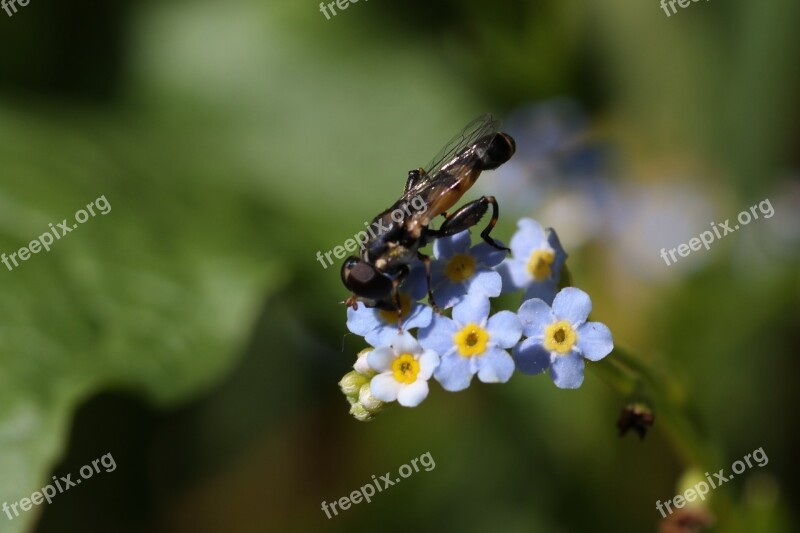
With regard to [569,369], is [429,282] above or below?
above

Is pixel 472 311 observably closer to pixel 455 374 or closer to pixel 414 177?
pixel 455 374

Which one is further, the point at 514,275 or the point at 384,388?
the point at 514,275

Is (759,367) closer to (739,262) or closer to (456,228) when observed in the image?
(739,262)

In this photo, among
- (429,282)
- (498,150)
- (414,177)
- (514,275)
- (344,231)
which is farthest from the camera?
(344,231)

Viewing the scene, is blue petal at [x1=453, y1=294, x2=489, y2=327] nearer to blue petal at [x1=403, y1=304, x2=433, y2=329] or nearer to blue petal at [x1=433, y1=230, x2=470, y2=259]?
blue petal at [x1=403, y1=304, x2=433, y2=329]

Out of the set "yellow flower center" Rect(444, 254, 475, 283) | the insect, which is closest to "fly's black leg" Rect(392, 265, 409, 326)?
the insect

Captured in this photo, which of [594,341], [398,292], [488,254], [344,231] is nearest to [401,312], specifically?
[398,292]
